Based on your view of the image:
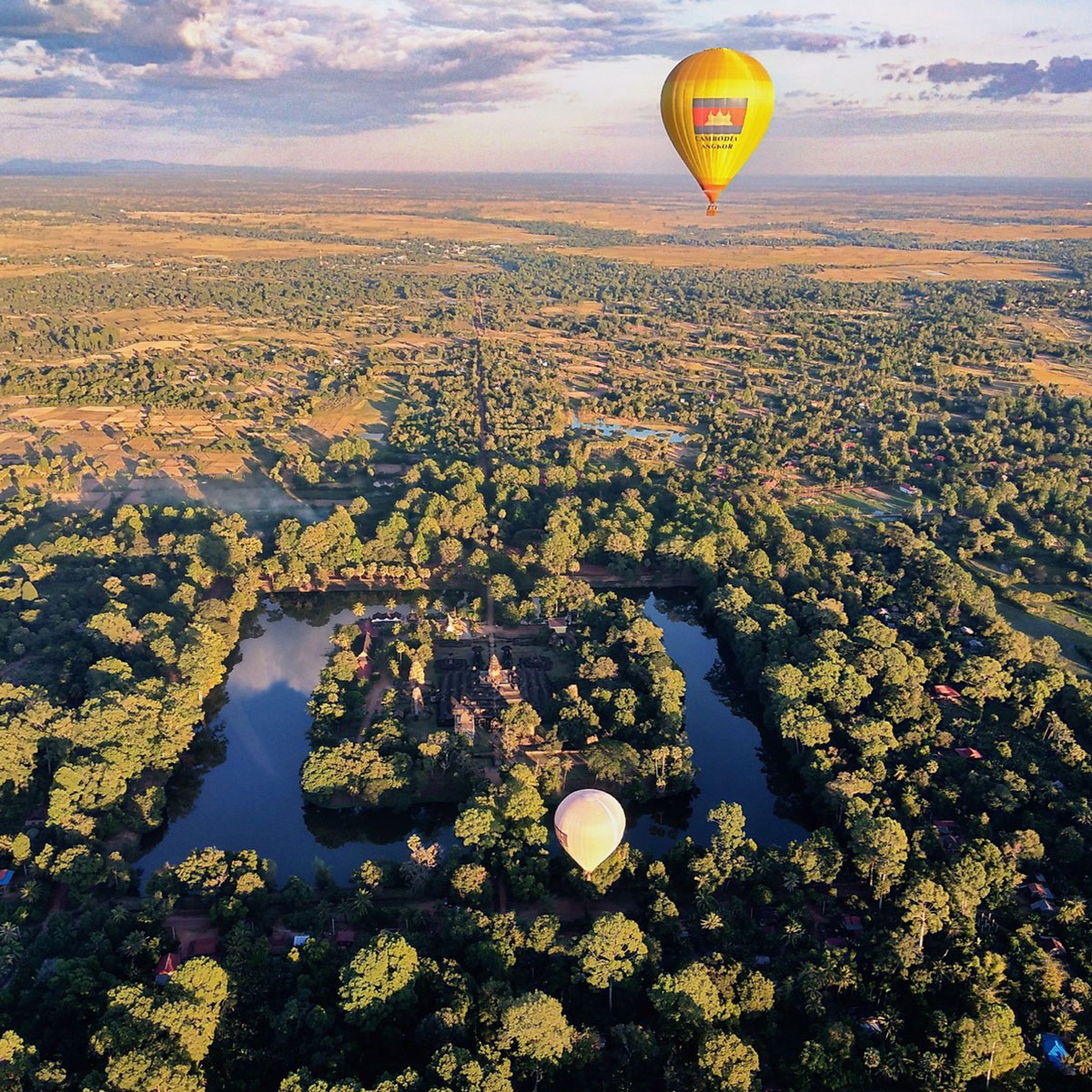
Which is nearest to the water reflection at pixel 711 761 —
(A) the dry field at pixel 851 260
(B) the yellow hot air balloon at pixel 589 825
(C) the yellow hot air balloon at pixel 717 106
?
(B) the yellow hot air balloon at pixel 589 825

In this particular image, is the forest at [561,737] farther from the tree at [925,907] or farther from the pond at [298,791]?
the pond at [298,791]

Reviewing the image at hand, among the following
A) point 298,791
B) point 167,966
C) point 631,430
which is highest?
point 631,430

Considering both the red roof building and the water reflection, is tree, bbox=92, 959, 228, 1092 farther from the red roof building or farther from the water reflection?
the water reflection

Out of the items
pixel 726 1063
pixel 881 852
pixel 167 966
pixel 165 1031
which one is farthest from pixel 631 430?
pixel 165 1031

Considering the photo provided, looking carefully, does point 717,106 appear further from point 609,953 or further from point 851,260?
point 851,260

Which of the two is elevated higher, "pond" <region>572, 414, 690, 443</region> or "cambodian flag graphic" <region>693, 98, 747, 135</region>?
"cambodian flag graphic" <region>693, 98, 747, 135</region>

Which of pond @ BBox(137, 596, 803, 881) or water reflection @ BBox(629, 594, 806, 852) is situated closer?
pond @ BBox(137, 596, 803, 881)

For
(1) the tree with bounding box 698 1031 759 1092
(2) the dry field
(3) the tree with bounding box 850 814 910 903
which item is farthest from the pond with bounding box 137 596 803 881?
(2) the dry field
